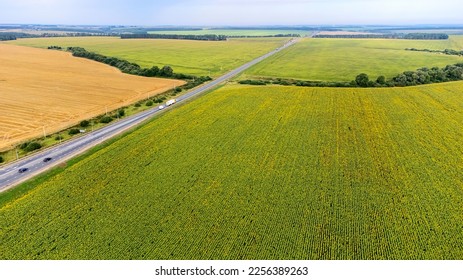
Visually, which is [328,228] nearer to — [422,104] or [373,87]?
[422,104]

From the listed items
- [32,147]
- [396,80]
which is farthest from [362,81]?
[32,147]

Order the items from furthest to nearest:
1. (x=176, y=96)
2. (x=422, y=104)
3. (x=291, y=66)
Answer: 1. (x=291, y=66)
2. (x=176, y=96)
3. (x=422, y=104)

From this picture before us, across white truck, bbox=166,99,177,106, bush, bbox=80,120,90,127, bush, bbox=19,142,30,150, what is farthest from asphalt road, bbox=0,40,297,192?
white truck, bbox=166,99,177,106

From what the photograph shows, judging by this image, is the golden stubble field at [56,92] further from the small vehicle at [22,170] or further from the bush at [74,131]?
the small vehicle at [22,170]

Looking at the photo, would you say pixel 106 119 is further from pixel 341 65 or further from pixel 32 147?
pixel 341 65

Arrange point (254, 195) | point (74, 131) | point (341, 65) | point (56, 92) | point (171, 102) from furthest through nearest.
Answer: point (341, 65), point (56, 92), point (171, 102), point (74, 131), point (254, 195)

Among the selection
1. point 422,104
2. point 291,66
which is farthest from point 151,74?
point 422,104
